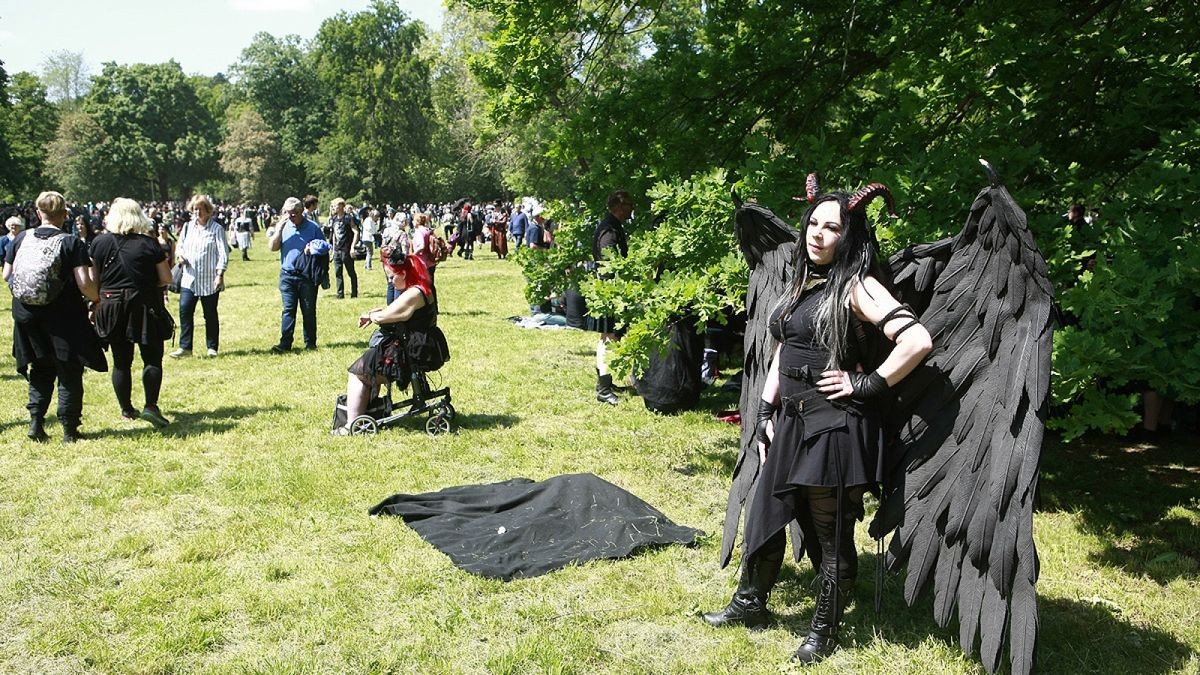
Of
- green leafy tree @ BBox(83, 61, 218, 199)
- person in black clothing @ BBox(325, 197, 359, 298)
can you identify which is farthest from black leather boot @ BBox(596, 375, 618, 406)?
green leafy tree @ BBox(83, 61, 218, 199)

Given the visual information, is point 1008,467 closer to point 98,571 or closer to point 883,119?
point 883,119

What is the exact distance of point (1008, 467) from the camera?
358 centimetres

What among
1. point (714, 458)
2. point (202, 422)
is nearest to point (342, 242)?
point (202, 422)

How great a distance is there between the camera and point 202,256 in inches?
449

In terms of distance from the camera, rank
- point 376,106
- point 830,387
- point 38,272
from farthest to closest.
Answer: point 376,106, point 38,272, point 830,387

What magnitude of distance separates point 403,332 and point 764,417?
13.7 ft

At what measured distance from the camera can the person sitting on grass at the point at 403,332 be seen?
7.58 meters

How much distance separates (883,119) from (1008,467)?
3851 mm

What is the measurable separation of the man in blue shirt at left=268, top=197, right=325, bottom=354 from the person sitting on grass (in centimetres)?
440

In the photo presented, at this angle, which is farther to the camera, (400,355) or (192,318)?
(192,318)

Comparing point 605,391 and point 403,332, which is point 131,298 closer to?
point 403,332

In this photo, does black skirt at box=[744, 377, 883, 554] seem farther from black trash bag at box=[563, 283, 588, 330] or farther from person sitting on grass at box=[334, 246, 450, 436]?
black trash bag at box=[563, 283, 588, 330]

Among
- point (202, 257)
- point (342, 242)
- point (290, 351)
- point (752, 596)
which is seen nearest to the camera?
point (752, 596)

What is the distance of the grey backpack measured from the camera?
7.18m
